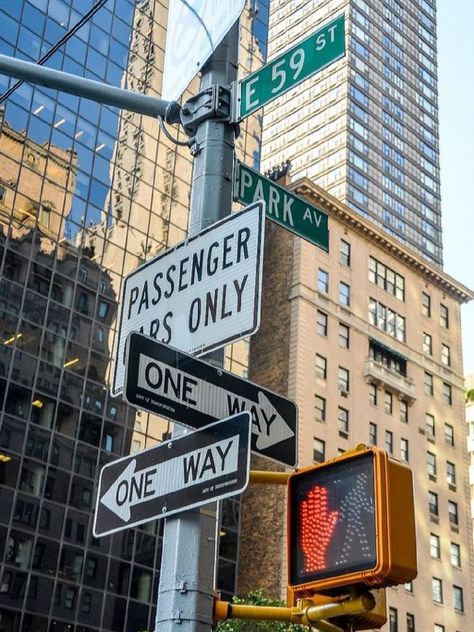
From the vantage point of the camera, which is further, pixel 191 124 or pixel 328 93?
pixel 328 93

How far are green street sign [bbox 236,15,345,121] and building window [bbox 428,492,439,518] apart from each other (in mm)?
60831

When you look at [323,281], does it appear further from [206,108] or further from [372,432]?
[206,108]

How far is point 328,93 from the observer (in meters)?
139

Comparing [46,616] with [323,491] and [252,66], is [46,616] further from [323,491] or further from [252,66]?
[323,491]

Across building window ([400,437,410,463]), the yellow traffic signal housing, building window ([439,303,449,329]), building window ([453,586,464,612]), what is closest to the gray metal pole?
the yellow traffic signal housing

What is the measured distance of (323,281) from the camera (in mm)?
66062

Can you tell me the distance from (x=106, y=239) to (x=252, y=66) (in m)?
16.9

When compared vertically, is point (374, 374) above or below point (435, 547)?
above

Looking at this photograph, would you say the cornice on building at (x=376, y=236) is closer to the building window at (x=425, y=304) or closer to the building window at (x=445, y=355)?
the building window at (x=425, y=304)

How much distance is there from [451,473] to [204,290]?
65.3 m

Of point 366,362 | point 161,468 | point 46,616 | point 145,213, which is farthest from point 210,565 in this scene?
point 366,362

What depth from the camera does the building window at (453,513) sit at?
66.9 meters

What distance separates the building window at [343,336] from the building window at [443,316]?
1093 cm

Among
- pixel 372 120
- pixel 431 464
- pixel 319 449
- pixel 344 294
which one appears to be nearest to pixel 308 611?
pixel 319 449
